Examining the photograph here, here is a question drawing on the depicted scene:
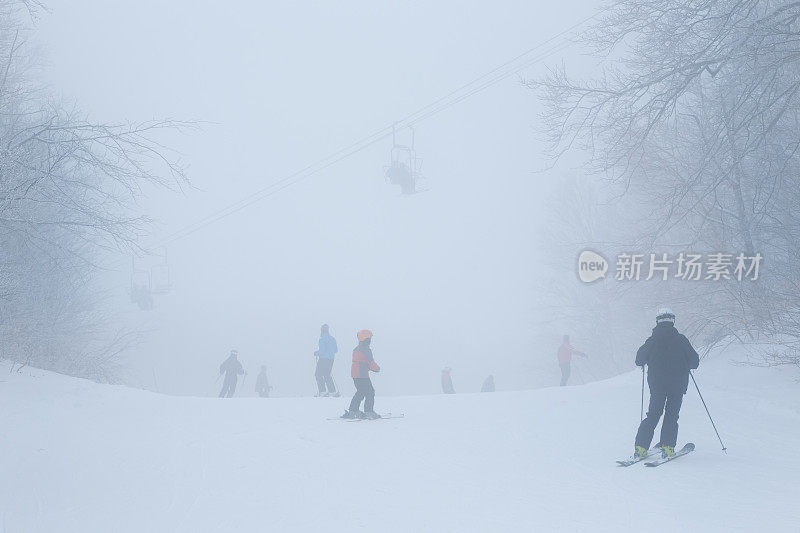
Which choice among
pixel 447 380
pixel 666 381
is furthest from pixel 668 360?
pixel 447 380

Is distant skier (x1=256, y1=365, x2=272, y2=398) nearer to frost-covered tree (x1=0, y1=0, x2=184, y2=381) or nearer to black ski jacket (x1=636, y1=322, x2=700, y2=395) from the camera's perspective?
frost-covered tree (x1=0, y1=0, x2=184, y2=381)

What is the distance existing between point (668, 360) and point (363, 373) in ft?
19.1

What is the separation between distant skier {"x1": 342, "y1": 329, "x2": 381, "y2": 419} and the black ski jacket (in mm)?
5256

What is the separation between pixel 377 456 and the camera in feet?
32.9

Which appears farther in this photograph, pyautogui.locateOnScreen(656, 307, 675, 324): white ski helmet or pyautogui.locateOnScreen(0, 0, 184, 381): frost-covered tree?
pyautogui.locateOnScreen(656, 307, 675, 324): white ski helmet

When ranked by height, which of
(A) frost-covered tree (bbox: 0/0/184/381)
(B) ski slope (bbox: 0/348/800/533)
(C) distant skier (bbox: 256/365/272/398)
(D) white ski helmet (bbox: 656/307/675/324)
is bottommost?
(B) ski slope (bbox: 0/348/800/533)

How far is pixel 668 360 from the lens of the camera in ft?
29.3

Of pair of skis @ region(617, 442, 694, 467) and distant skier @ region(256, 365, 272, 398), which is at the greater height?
distant skier @ region(256, 365, 272, 398)

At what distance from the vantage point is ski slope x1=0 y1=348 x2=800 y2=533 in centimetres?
695

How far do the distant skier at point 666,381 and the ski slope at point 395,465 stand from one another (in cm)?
40

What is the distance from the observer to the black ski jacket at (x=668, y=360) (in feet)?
Result: 29.1
